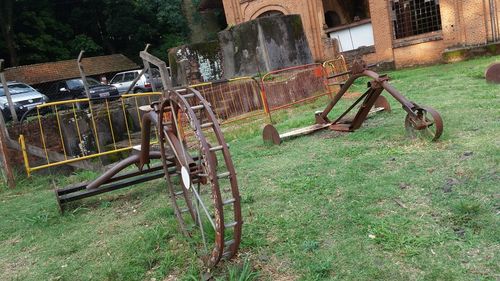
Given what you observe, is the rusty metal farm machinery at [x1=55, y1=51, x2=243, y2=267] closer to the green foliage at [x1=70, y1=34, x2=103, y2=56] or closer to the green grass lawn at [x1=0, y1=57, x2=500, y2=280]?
the green grass lawn at [x1=0, y1=57, x2=500, y2=280]

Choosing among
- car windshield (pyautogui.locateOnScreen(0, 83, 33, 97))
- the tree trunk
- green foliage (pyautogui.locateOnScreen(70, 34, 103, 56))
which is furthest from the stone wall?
green foliage (pyautogui.locateOnScreen(70, 34, 103, 56))

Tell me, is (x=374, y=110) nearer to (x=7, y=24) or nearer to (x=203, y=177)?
(x=203, y=177)

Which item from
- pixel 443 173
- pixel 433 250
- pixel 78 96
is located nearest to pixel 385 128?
pixel 443 173

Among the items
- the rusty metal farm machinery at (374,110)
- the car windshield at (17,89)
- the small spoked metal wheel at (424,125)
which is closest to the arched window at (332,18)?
the car windshield at (17,89)

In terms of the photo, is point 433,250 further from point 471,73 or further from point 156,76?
point 156,76

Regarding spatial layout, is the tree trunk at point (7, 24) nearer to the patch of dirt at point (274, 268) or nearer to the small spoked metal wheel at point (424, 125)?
the small spoked metal wheel at point (424, 125)

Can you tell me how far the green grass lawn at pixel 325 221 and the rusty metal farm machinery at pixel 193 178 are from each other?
18 centimetres

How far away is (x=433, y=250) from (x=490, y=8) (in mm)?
17052

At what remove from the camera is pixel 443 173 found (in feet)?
15.3

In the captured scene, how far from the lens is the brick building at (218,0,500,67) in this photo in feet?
58.2

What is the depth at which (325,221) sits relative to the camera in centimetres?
405

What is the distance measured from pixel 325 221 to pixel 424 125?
8.60 ft

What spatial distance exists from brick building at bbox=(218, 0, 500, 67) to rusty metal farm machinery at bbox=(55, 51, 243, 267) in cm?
1566

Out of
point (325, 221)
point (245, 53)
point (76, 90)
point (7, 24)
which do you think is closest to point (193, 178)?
point (325, 221)
